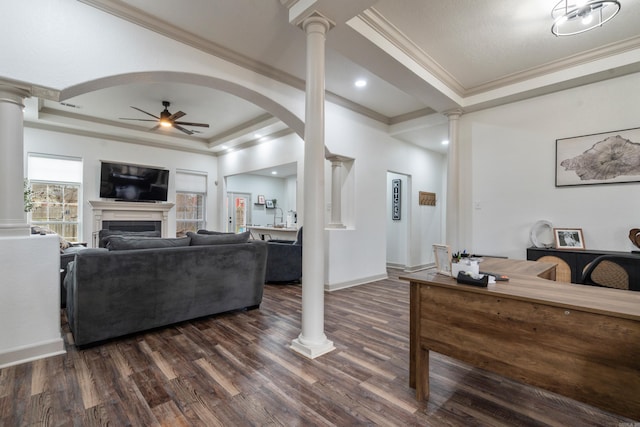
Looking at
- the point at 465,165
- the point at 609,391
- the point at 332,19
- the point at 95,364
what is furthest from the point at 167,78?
the point at 465,165

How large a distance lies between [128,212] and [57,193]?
1.29 meters

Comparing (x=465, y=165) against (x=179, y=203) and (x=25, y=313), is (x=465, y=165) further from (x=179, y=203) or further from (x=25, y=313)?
(x=179, y=203)

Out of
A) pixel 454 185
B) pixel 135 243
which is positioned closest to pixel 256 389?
pixel 135 243

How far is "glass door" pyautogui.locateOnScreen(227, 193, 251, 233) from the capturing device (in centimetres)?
844

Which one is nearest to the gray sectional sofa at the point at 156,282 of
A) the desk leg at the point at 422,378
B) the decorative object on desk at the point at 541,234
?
the desk leg at the point at 422,378

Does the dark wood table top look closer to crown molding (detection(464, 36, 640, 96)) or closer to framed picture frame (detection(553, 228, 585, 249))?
framed picture frame (detection(553, 228, 585, 249))

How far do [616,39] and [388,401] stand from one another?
4.45 metres

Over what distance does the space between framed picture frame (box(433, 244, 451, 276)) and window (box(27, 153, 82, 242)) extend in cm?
720

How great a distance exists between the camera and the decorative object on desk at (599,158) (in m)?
3.38

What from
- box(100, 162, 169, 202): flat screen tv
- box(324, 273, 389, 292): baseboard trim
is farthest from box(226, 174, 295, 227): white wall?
box(324, 273, 389, 292): baseboard trim

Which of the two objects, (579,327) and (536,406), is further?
(536,406)

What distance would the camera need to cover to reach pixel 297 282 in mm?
5176

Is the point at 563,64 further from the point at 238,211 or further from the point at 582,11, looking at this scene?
the point at 238,211

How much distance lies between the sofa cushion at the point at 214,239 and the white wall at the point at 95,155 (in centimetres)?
449
